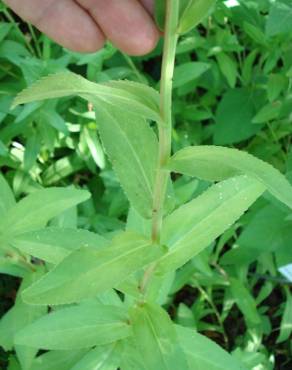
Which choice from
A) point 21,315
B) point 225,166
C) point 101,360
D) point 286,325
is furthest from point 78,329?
point 286,325

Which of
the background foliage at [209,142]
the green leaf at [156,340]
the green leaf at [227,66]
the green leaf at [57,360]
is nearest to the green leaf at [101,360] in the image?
the green leaf at [57,360]

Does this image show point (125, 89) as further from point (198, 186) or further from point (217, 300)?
point (217, 300)

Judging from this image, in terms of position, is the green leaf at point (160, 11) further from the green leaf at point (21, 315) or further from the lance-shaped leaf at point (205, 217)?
the green leaf at point (21, 315)

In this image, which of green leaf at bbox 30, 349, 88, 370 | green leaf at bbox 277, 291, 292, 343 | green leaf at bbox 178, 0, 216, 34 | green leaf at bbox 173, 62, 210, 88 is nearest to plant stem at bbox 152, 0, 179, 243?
green leaf at bbox 178, 0, 216, 34

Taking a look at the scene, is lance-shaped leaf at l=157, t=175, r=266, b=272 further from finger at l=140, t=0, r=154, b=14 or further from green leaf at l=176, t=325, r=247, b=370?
finger at l=140, t=0, r=154, b=14

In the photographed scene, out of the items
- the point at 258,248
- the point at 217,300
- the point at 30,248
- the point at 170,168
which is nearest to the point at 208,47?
the point at 258,248

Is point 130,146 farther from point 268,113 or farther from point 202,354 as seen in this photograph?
point 268,113
